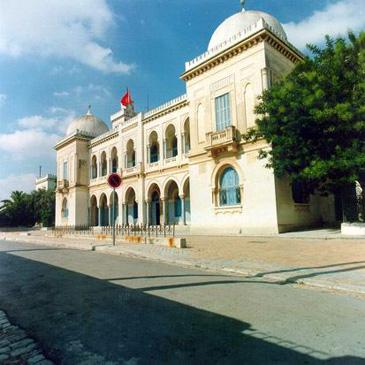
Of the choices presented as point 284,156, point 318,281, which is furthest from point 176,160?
point 318,281

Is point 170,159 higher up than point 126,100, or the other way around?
point 126,100

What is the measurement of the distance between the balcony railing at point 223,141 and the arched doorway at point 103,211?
18.0m

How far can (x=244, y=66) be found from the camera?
1870cm

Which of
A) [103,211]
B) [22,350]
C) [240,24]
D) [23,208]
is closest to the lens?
[22,350]

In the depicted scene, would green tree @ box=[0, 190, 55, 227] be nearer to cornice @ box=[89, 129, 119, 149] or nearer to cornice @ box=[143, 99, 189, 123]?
cornice @ box=[89, 129, 119, 149]

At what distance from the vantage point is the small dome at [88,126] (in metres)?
37.5

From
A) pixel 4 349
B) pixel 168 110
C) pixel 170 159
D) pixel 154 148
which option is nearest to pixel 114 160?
pixel 154 148

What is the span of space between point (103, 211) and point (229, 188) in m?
19.6

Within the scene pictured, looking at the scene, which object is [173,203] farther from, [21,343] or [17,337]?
[21,343]

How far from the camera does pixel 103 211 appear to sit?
3447cm

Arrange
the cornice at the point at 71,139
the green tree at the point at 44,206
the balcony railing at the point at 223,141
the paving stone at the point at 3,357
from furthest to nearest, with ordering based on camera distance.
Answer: the green tree at the point at 44,206
the cornice at the point at 71,139
the balcony railing at the point at 223,141
the paving stone at the point at 3,357

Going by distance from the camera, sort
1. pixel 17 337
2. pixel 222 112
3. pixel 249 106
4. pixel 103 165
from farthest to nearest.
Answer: pixel 103 165, pixel 222 112, pixel 249 106, pixel 17 337

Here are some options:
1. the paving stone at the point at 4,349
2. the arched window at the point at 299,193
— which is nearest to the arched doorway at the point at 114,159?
the arched window at the point at 299,193

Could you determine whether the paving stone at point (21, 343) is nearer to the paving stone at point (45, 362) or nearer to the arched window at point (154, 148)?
the paving stone at point (45, 362)
